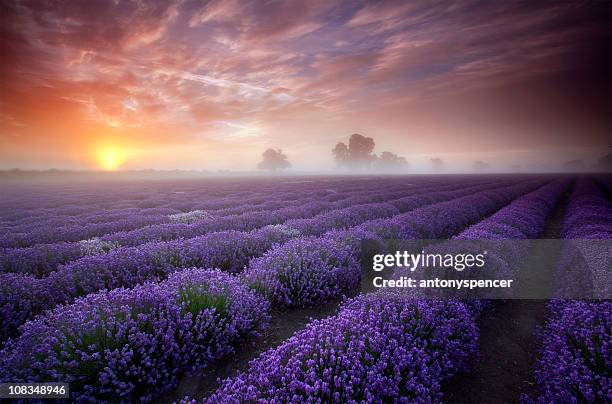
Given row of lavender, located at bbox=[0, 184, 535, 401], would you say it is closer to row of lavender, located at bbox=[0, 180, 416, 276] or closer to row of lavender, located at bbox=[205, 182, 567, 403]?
row of lavender, located at bbox=[205, 182, 567, 403]

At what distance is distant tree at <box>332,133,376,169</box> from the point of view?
96062 mm

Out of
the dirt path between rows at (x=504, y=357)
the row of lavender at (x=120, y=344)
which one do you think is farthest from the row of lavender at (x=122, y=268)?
the dirt path between rows at (x=504, y=357)

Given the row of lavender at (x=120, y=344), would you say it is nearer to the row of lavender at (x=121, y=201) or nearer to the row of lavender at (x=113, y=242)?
the row of lavender at (x=113, y=242)

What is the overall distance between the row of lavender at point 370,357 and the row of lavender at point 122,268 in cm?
325

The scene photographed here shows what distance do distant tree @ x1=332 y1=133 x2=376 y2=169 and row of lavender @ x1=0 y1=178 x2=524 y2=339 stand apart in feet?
303

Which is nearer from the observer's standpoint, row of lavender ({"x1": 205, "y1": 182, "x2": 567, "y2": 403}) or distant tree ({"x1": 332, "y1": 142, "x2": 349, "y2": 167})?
row of lavender ({"x1": 205, "y1": 182, "x2": 567, "y2": 403})

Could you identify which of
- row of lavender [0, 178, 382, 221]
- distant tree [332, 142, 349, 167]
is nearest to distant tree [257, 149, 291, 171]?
A: distant tree [332, 142, 349, 167]

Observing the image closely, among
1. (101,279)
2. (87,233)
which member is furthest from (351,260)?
(87,233)

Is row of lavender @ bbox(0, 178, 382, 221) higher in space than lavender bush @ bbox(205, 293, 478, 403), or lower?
lower

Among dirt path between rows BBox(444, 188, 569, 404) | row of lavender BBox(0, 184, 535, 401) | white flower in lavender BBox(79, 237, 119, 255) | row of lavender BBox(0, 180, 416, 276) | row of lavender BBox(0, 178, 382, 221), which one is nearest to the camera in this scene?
row of lavender BBox(0, 184, 535, 401)

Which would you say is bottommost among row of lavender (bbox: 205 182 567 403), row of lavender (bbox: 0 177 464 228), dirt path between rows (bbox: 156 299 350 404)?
dirt path between rows (bbox: 156 299 350 404)

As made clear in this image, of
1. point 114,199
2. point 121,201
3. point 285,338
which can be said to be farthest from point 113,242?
point 114,199

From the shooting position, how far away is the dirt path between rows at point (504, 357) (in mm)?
2839

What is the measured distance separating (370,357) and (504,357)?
224 cm
